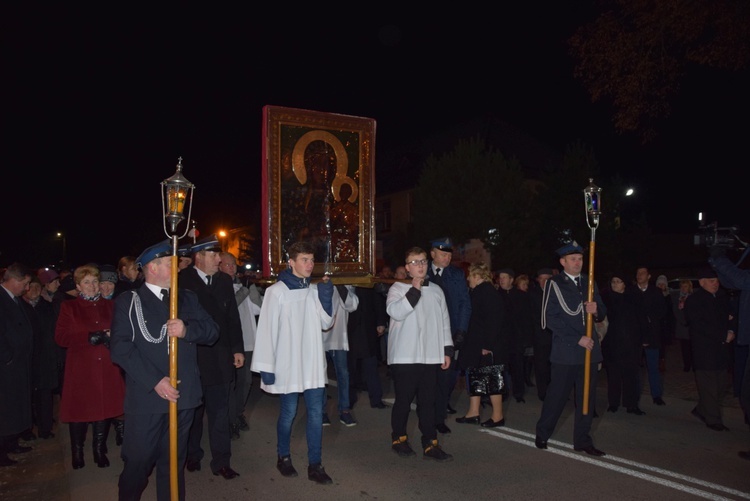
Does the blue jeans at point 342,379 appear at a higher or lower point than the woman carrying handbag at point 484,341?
lower

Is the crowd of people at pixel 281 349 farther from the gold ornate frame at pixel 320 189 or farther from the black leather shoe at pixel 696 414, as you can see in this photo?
the gold ornate frame at pixel 320 189

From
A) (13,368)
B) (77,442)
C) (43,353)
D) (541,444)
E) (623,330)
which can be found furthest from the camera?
(623,330)

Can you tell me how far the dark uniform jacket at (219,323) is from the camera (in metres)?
5.72

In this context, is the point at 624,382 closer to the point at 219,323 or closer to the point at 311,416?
the point at 311,416

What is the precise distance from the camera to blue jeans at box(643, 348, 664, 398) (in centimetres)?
921

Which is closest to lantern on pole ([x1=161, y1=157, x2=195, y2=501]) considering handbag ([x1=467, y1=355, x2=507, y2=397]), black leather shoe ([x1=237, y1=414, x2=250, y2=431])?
black leather shoe ([x1=237, y1=414, x2=250, y2=431])

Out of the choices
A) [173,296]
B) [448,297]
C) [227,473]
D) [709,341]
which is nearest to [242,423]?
[227,473]

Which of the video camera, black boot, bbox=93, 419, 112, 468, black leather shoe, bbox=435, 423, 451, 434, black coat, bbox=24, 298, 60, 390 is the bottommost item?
black leather shoe, bbox=435, 423, 451, 434

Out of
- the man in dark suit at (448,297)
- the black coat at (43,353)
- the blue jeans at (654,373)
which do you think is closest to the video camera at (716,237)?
the man in dark suit at (448,297)

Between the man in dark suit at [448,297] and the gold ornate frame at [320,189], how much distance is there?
788 mm

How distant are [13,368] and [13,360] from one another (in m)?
0.08

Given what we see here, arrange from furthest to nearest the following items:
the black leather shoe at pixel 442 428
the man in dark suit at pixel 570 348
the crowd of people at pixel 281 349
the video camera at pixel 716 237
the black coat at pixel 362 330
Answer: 1. the black coat at pixel 362 330
2. the black leather shoe at pixel 442 428
3. the video camera at pixel 716 237
4. the man in dark suit at pixel 570 348
5. the crowd of people at pixel 281 349

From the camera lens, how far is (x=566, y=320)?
658cm

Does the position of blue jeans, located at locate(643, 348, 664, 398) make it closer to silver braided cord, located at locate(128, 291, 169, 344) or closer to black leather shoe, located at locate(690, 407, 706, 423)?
black leather shoe, located at locate(690, 407, 706, 423)
